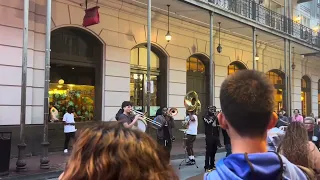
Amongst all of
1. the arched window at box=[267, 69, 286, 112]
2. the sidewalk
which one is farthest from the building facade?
the arched window at box=[267, 69, 286, 112]

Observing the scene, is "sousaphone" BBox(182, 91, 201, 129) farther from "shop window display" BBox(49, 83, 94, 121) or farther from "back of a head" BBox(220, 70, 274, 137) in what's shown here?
"back of a head" BBox(220, 70, 274, 137)

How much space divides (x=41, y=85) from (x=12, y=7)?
278 cm

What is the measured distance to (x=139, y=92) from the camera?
1745 cm

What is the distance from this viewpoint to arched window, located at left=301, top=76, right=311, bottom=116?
31641 mm

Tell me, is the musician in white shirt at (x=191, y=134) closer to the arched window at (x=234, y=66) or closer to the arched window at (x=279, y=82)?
the arched window at (x=234, y=66)

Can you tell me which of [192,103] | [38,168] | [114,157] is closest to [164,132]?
[38,168]

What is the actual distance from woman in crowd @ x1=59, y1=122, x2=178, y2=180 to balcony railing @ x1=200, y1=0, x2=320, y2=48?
1515 centimetres

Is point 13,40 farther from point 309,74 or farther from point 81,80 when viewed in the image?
point 309,74

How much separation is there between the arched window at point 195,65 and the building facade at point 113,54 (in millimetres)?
58

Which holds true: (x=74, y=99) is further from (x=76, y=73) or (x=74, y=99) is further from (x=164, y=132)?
(x=164, y=132)

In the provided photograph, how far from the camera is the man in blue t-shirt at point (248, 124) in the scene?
177 centimetres

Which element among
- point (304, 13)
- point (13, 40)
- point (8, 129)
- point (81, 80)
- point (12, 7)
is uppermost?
point (304, 13)

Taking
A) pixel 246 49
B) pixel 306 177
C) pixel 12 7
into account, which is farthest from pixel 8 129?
pixel 246 49

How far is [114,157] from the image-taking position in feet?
4.70
